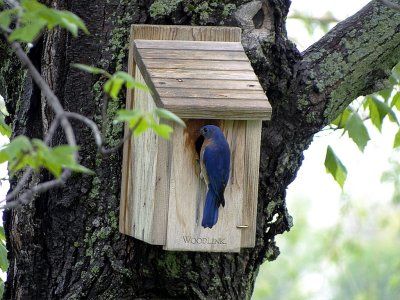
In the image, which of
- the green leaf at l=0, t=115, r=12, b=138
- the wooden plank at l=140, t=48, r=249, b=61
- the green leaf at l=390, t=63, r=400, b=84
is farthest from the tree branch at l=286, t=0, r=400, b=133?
the green leaf at l=0, t=115, r=12, b=138

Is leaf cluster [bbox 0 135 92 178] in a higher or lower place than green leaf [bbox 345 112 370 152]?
lower

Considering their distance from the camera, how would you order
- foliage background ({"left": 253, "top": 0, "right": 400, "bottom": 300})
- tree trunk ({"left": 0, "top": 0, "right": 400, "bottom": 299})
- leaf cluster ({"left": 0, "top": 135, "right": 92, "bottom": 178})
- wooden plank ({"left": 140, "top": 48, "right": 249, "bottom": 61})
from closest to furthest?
leaf cluster ({"left": 0, "top": 135, "right": 92, "bottom": 178}), wooden plank ({"left": 140, "top": 48, "right": 249, "bottom": 61}), tree trunk ({"left": 0, "top": 0, "right": 400, "bottom": 299}), foliage background ({"left": 253, "top": 0, "right": 400, "bottom": 300})

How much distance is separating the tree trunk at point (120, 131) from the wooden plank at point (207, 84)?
0.21 metres

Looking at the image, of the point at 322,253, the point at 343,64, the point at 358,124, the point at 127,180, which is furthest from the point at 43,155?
the point at 322,253

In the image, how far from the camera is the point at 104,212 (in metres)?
2.42

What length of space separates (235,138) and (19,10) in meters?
0.87

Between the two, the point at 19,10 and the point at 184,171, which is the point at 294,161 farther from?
the point at 19,10

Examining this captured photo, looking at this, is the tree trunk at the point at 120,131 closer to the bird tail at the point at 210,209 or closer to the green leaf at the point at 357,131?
the bird tail at the point at 210,209

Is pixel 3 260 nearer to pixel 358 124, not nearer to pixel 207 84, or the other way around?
pixel 207 84

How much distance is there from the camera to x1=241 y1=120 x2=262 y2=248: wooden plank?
2.25 meters

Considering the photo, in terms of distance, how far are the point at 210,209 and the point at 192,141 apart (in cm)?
19

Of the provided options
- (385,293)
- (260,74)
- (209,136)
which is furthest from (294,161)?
(385,293)

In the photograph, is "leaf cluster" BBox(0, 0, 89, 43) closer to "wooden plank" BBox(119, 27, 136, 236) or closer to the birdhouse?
the birdhouse

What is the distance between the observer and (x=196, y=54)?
7.61 feet
